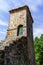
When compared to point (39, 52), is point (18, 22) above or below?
above

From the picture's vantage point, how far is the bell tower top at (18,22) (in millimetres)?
11721

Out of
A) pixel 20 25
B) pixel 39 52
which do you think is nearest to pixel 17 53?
pixel 20 25

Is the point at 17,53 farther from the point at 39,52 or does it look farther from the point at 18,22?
the point at 39,52

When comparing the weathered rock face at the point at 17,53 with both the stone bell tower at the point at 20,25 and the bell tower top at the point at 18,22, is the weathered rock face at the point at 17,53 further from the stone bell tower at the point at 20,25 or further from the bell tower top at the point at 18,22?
the bell tower top at the point at 18,22

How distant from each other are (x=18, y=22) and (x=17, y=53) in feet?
14.1

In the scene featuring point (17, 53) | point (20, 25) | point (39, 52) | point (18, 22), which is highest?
point (18, 22)

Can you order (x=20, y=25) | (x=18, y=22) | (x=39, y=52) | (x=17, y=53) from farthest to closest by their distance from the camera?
1. (x=39, y=52)
2. (x=18, y=22)
3. (x=20, y=25)
4. (x=17, y=53)

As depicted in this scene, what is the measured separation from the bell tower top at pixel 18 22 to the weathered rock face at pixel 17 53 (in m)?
1.42

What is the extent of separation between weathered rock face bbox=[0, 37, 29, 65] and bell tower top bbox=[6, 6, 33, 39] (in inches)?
55.8

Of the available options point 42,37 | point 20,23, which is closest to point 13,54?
point 20,23

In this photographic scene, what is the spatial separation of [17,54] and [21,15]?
4997mm

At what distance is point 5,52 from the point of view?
7.96 metres

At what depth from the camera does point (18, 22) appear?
12.4m

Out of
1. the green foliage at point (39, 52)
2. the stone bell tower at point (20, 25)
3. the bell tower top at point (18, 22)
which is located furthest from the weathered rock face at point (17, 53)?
the green foliage at point (39, 52)
